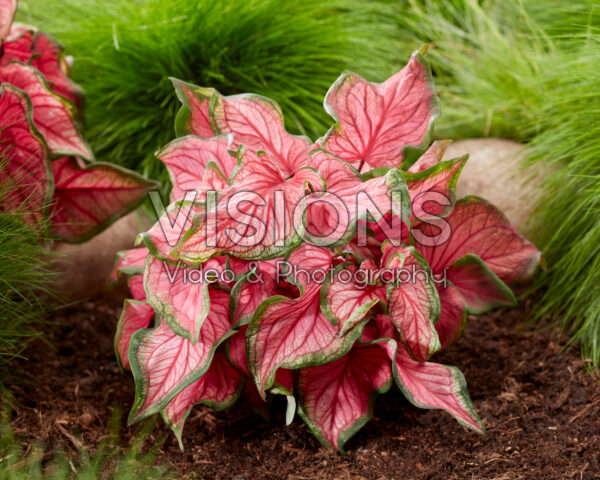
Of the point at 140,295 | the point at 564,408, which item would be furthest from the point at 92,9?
the point at 564,408

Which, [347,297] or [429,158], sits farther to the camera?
[429,158]

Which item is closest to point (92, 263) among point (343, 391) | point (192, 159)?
point (192, 159)

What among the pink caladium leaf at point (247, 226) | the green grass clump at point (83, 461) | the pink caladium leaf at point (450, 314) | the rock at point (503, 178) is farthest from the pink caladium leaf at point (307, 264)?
the rock at point (503, 178)

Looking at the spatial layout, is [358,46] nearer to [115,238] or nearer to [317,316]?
[115,238]

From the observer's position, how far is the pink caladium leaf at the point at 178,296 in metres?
0.93

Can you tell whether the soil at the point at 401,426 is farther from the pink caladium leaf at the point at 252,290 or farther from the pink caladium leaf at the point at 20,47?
the pink caladium leaf at the point at 20,47

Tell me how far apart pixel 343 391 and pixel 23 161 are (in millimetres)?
775

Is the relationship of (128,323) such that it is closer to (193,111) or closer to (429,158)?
(193,111)

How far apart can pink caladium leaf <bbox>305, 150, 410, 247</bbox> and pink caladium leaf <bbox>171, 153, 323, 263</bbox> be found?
31 mm

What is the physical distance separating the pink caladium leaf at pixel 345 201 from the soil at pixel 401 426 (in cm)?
40

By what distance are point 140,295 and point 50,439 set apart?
0.96ft

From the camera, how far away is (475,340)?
1.38m

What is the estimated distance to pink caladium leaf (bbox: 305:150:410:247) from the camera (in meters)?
0.86

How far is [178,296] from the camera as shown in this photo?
3.19ft
